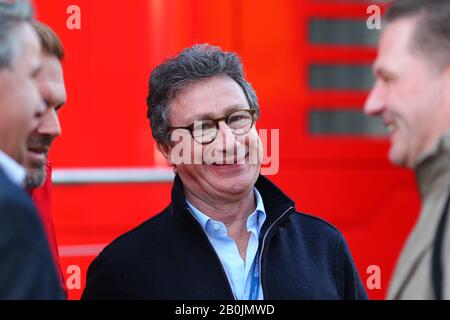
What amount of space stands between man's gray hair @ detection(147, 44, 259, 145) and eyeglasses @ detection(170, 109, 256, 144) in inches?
2.4

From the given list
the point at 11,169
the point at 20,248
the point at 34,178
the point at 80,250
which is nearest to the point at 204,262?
the point at 34,178

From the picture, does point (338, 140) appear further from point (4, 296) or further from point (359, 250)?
point (4, 296)

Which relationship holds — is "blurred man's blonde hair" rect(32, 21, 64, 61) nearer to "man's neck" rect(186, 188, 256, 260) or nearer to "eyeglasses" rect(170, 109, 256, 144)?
"eyeglasses" rect(170, 109, 256, 144)

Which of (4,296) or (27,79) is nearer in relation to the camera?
(4,296)

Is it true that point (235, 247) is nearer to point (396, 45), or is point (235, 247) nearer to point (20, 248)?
point (396, 45)

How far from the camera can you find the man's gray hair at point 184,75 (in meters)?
2.46

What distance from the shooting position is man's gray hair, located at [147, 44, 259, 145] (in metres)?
2.46

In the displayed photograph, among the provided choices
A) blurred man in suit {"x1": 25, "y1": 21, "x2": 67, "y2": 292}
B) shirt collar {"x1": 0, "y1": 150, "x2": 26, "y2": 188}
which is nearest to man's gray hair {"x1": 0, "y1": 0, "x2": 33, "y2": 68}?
shirt collar {"x1": 0, "y1": 150, "x2": 26, "y2": 188}

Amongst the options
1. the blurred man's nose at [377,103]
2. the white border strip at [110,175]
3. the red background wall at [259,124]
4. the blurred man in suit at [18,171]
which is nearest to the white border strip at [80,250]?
the red background wall at [259,124]

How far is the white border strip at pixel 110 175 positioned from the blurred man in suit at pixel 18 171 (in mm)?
1396

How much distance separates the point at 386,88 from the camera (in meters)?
1.72

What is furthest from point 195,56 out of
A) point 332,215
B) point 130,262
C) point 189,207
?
point 332,215

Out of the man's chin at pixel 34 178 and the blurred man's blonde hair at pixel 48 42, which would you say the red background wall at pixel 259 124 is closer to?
the blurred man's blonde hair at pixel 48 42

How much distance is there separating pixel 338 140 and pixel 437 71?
174cm
